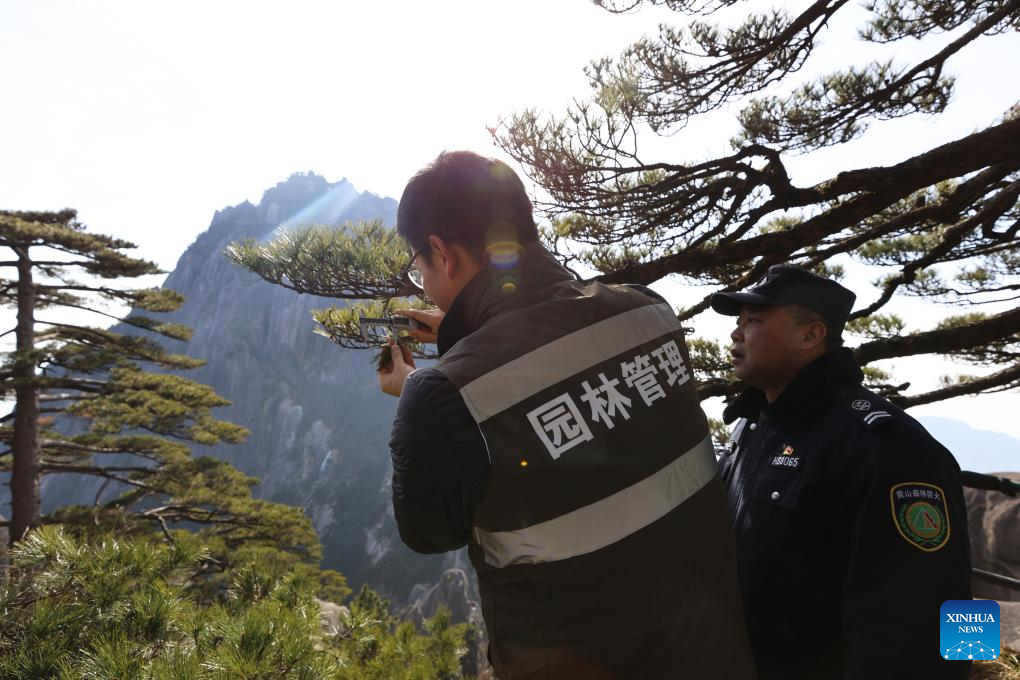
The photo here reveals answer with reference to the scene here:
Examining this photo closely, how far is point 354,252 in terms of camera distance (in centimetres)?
400

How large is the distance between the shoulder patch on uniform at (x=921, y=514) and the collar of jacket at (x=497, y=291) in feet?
2.54

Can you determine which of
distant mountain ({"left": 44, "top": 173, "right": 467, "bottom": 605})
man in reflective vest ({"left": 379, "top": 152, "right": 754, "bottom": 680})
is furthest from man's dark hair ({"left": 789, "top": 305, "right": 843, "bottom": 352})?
distant mountain ({"left": 44, "top": 173, "right": 467, "bottom": 605})

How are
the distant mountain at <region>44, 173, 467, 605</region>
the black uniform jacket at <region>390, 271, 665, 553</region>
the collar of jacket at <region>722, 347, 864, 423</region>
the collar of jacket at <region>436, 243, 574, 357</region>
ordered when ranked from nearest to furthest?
the black uniform jacket at <region>390, 271, 665, 553</region>
the collar of jacket at <region>436, 243, 574, 357</region>
the collar of jacket at <region>722, 347, 864, 423</region>
the distant mountain at <region>44, 173, 467, 605</region>

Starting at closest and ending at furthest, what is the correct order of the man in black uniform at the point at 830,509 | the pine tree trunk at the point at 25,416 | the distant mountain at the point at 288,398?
the man in black uniform at the point at 830,509
the pine tree trunk at the point at 25,416
the distant mountain at the point at 288,398

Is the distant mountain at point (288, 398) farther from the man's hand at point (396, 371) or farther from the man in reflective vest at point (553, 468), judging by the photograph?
the man in reflective vest at point (553, 468)

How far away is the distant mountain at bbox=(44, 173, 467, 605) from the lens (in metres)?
60.5

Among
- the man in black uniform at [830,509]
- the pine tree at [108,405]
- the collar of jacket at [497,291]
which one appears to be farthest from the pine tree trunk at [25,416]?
the man in black uniform at [830,509]

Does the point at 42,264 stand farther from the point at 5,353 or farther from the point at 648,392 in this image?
the point at 648,392

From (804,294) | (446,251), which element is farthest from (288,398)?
(446,251)

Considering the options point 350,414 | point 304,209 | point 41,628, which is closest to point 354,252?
point 41,628

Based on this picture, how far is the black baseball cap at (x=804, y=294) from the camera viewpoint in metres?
1.46

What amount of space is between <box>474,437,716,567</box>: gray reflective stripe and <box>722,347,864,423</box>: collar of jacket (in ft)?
2.12

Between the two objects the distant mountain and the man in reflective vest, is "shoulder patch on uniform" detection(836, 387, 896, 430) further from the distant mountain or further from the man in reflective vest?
the distant mountain

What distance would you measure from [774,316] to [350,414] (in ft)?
239
